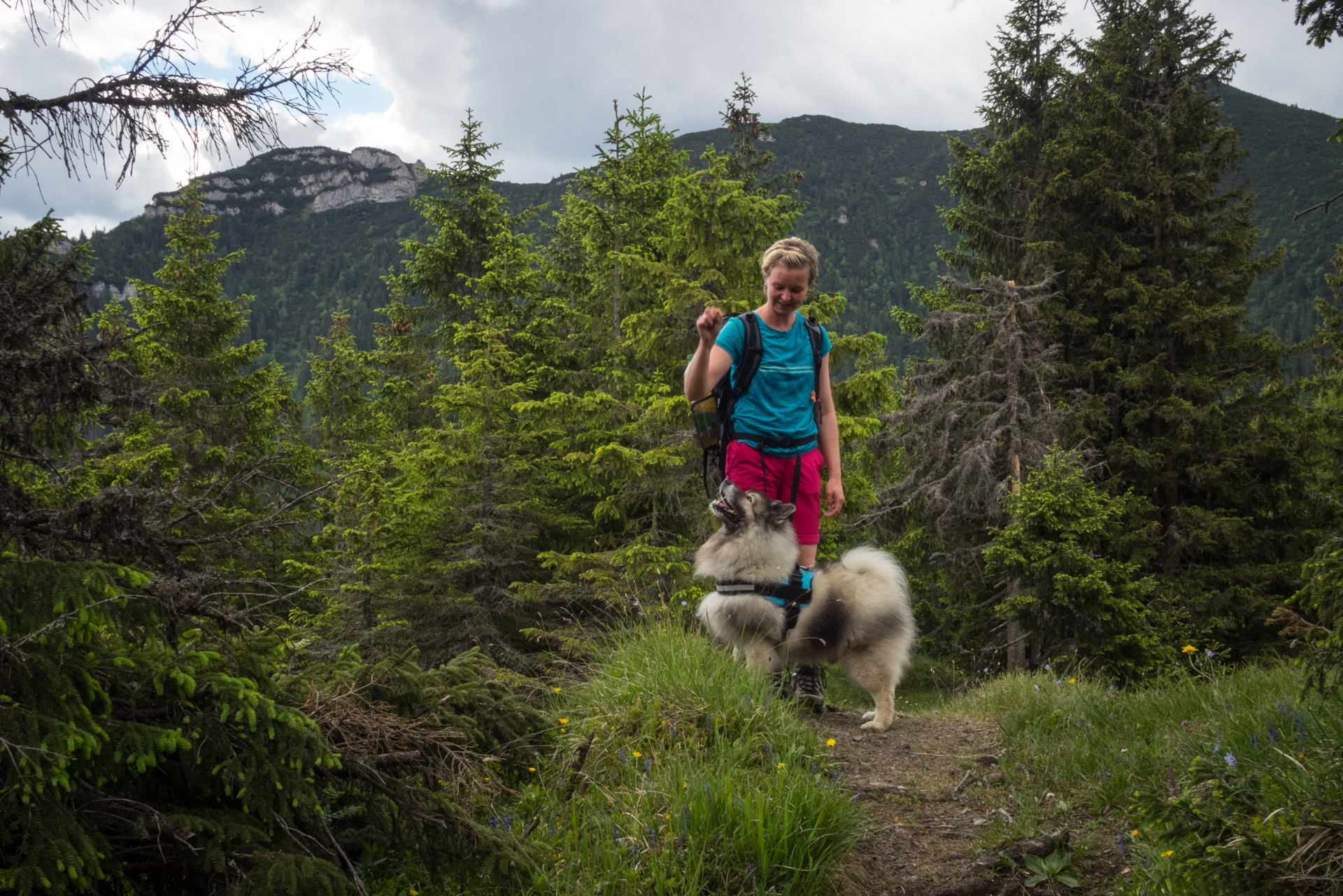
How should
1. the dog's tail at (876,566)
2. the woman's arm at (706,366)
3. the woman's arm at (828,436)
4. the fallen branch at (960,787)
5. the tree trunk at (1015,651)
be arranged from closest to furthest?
the fallen branch at (960,787) → the woman's arm at (706,366) → the woman's arm at (828,436) → the dog's tail at (876,566) → the tree trunk at (1015,651)

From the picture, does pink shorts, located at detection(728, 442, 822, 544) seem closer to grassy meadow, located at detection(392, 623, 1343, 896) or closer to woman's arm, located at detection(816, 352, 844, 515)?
woman's arm, located at detection(816, 352, 844, 515)

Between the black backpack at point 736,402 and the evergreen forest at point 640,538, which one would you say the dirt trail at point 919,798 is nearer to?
the evergreen forest at point 640,538

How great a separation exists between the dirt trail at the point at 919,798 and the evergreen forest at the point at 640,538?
132 mm

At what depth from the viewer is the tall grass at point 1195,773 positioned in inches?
65.8

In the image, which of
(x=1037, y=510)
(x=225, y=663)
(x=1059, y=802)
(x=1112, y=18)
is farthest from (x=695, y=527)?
(x=1112, y=18)

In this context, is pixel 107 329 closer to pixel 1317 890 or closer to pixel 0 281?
pixel 0 281

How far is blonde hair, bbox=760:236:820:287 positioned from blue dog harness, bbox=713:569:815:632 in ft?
5.15

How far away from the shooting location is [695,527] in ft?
35.9

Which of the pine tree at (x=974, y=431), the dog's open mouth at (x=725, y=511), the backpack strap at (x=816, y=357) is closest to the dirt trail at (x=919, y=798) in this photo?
the dog's open mouth at (x=725, y=511)

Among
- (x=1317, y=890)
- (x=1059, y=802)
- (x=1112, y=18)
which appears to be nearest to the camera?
(x=1317, y=890)

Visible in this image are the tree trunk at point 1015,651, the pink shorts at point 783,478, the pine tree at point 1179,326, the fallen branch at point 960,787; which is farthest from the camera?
the pine tree at point 1179,326

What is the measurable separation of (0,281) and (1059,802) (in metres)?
4.09

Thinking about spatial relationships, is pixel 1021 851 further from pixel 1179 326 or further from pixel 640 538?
pixel 1179 326

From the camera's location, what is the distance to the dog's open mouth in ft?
12.1
